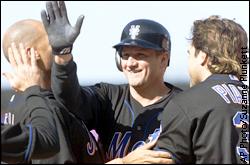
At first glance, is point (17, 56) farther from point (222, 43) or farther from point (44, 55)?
point (222, 43)

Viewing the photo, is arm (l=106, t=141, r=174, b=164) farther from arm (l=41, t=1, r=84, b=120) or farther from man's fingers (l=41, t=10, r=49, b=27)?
man's fingers (l=41, t=10, r=49, b=27)

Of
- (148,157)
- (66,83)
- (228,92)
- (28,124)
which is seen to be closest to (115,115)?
(66,83)

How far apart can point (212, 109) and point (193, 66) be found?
15.2 inches

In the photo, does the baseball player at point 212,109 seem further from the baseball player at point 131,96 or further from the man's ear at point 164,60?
the man's ear at point 164,60

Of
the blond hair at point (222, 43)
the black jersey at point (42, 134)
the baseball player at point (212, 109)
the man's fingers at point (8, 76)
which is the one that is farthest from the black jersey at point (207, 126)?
the man's fingers at point (8, 76)

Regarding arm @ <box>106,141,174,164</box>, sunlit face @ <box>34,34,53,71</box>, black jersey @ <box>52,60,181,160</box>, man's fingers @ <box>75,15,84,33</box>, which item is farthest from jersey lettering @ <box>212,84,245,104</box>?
sunlit face @ <box>34,34,53,71</box>

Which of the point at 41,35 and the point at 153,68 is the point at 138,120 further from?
the point at 41,35

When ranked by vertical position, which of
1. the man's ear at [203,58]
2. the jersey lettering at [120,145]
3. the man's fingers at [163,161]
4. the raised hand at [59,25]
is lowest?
the jersey lettering at [120,145]

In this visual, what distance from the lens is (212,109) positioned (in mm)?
2723

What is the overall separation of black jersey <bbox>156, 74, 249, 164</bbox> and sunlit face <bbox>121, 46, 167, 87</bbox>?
0.82 m

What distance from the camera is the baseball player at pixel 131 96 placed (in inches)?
138

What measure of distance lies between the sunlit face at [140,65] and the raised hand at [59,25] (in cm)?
80

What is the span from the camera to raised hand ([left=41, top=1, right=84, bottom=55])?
9.38ft

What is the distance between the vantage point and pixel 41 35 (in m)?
3.38
